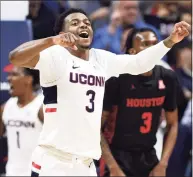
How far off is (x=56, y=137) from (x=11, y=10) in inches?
92.3

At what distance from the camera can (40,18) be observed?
275 inches

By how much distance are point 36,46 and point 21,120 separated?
2.32m

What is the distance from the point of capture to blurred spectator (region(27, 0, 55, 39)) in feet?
22.4

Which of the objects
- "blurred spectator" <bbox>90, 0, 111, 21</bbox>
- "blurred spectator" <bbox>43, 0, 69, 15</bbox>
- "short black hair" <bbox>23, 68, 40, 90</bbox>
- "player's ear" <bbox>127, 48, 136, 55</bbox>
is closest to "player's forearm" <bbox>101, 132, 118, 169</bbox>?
"player's ear" <bbox>127, 48, 136, 55</bbox>

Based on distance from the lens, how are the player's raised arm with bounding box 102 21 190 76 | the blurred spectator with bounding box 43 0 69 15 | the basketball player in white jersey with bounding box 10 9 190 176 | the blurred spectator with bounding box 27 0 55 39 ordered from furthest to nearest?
the blurred spectator with bounding box 43 0 69 15
the blurred spectator with bounding box 27 0 55 39
the player's raised arm with bounding box 102 21 190 76
the basketball player in white jersey with bounding box 10 9 190 176

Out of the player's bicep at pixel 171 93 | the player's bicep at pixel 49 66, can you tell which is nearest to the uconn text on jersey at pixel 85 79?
the player's bicep at pixel 49 66

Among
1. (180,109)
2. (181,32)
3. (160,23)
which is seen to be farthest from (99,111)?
(160,23)

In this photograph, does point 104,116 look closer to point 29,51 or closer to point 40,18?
point 29,51

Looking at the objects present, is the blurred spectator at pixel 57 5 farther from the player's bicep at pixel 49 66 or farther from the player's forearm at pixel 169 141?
the player's bicep at pixel 49 66

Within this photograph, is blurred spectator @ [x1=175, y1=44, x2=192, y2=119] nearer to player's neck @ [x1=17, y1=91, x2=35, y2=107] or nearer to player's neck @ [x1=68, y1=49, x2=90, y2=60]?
player's neck @ [x1=17, y1=91, x2=35, y2=107]

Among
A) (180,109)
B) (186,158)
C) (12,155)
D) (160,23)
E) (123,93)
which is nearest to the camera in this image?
(123,93)

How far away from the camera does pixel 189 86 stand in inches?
286

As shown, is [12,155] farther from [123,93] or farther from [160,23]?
[160,23]

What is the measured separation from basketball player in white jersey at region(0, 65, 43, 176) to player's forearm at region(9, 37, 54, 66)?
185 centimetres
